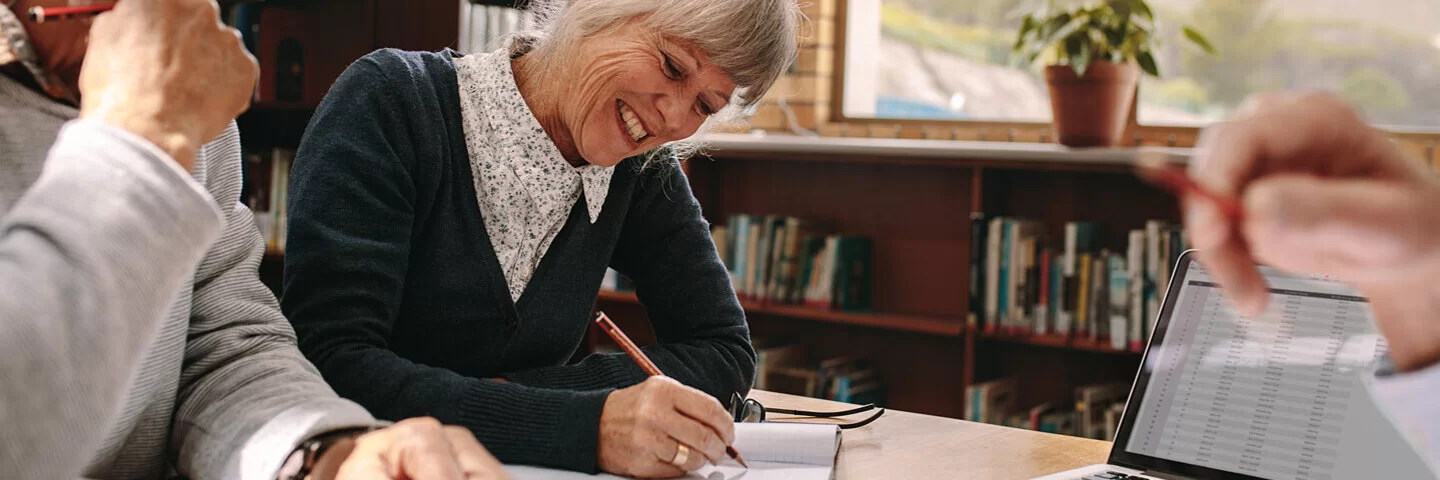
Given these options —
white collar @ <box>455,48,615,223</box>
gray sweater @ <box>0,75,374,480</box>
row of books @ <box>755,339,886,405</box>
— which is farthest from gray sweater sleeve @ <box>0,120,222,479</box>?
row of books @ <box>755,339,886,405</box>

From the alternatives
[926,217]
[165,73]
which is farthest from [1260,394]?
[926,217]

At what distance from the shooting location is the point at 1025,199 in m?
3.51

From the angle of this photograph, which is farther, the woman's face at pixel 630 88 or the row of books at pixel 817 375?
the row of books at pixel 817 375

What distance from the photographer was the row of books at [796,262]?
361 cm

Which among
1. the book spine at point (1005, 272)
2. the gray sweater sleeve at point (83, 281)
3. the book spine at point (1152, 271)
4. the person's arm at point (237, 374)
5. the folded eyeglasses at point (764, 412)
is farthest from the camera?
the book spine at point (1005, 272)

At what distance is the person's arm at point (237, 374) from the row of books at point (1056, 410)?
2476 millimetres

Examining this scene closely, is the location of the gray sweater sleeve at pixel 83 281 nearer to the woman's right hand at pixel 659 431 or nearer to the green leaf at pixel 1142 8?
the woman's right hand at pixel 659 431

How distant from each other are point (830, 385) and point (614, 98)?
2205mm

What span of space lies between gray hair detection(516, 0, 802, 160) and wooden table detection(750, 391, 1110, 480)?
455 mm

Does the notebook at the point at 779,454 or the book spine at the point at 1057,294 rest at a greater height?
the notebook at the point at 779,454

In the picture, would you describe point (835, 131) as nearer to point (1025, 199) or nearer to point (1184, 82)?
point (1025, 199)

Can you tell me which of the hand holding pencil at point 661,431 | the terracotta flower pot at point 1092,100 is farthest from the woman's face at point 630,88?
the terracotta flower pot at point 1092,100

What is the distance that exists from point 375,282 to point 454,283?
15 centimetres

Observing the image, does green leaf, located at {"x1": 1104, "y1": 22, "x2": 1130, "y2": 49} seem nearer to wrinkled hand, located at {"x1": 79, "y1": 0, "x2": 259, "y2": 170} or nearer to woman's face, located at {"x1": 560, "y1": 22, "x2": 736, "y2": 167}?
woman's face, located at {"x1": 560, "y1": 22, "x2": 736, "y2": 167}
